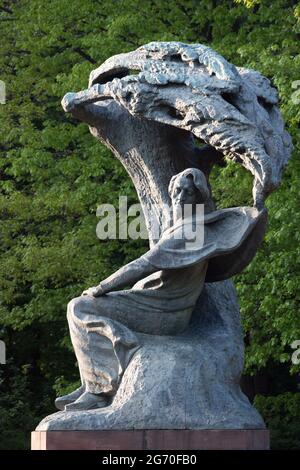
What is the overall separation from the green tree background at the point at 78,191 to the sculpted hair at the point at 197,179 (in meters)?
5.88

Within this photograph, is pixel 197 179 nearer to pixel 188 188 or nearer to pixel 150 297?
pixel 188 188

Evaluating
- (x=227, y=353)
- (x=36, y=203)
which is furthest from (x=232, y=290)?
(x=36, y=203)

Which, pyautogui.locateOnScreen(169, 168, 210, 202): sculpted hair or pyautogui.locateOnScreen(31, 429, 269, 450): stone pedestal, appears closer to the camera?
pyautogui.locateOnScreen(31, 429, 269, 450): stone pedestal

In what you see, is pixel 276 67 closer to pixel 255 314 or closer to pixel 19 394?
pixel 255 314

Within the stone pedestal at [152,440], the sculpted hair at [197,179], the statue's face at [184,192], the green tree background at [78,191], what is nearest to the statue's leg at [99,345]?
the stone pedestal at [152,440]

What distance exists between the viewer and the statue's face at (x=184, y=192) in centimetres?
1011

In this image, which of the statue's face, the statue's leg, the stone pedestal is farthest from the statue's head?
the stone pedestal

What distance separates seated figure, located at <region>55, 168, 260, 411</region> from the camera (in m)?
9.84

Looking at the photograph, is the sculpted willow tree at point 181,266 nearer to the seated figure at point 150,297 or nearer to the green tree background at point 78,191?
the seated figure at point 150,297

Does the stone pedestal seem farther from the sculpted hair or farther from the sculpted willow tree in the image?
the sculpted hair

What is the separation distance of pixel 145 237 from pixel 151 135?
718cm

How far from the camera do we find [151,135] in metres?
10.7
